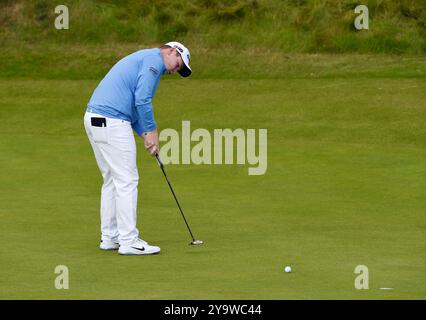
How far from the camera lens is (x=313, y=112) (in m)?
21.8

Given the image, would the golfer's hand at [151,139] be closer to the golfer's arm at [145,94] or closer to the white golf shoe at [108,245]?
the golfer's arm at [145,94]

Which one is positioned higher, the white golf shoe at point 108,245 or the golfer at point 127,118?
the golfer at point 127,118

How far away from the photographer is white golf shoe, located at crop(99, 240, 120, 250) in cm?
1124

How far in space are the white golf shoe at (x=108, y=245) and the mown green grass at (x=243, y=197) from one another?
0.11 m

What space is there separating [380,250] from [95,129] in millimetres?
2788

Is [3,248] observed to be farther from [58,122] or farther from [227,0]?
[227,0]

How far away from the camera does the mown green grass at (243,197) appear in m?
9.59

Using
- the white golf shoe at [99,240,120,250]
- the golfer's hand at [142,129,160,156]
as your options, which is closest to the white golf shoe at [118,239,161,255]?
the white golf shoe at [99,240,120,250]

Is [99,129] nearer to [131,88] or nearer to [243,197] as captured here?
[131,88]

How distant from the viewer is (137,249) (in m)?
10.9

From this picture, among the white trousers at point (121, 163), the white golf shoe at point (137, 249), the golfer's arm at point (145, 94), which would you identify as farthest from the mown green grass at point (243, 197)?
the golfer's arm at point (145, 94)

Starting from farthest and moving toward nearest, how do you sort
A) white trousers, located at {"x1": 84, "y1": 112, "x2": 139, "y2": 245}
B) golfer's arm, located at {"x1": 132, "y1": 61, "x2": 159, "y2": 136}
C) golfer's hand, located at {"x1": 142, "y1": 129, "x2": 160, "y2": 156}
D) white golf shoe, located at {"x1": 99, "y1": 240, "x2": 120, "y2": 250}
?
white golf shoe, located at {"x1": 99, "y1": 240, "x2": 120, "y2": 250}, golfer's hand, located at {"x1": 142, "y1": 129, "x2": 160, "y2": 156}, white trousers, located at {"x1": 84, "y1": 112, "x2": 139, "y2": 245}, golfer's arm, located at {"x1": 132, "y1": 61, "x2": 159, "y2": 136}

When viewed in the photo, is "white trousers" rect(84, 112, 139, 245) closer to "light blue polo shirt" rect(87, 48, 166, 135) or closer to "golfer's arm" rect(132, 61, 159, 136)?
"light blue polo shirt" rect(87, 48, 166, 135)

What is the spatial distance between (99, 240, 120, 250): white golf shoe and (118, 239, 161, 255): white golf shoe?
30 centimetres
